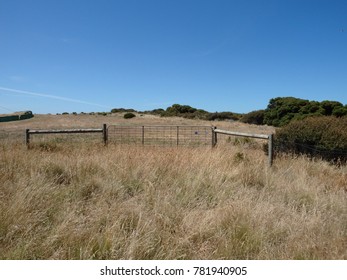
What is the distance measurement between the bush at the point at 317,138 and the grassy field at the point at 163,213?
3455 mm

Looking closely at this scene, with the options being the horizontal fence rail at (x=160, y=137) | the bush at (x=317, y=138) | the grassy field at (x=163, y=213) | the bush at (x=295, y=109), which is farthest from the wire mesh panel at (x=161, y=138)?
the bush at (x=295, y=109)

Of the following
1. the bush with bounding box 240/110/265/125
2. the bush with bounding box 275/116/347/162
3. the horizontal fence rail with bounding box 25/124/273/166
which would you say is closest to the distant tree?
the bush with bounding box 240/110/265/125

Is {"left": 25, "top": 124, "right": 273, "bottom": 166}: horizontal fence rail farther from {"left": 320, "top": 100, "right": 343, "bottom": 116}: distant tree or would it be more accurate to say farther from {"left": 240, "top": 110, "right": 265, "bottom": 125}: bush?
{"left": 240, "top": 110, "right": 265, "bottom": 125}: bush

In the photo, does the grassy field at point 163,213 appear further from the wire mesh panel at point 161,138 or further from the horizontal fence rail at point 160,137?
the wire mesh panel at point 161,138

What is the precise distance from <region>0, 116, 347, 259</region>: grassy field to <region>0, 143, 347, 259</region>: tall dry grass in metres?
0.01

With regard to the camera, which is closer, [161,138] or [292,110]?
[161,138]

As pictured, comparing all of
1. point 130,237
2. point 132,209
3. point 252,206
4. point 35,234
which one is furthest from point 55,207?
point 252,206

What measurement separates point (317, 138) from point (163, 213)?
800cm

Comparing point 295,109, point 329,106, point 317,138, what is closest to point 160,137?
point 317,138

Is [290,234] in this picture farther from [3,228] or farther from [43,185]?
[43,185]

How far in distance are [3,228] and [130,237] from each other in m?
1.54

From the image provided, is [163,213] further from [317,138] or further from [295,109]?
[295,109]

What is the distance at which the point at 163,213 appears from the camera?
409cm

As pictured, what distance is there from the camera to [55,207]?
410 cm
